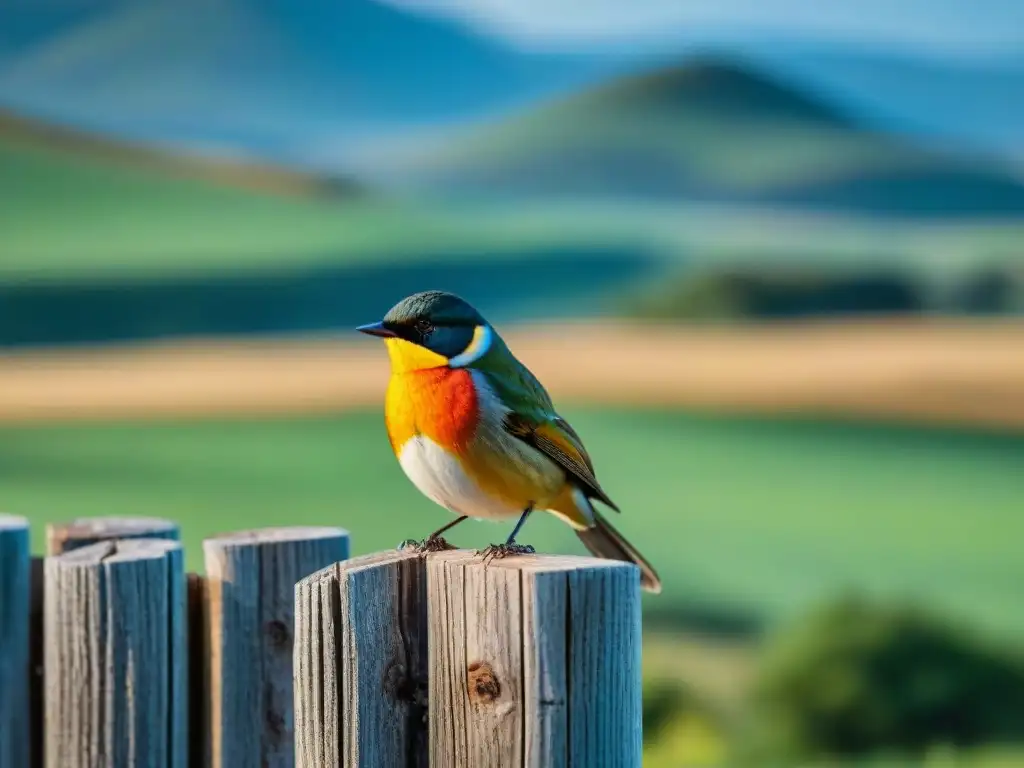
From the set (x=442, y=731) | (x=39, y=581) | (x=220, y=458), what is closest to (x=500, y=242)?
(x=220, y=458)

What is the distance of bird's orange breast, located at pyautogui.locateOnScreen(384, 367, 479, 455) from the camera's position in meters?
2.60

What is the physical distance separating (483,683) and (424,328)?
3.31 feet

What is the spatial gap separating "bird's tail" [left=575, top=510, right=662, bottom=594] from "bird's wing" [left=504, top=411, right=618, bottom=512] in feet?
0.30

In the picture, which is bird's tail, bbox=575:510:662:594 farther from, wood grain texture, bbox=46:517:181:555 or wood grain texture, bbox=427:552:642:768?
wood grain texture, bbox=427:552:642:768

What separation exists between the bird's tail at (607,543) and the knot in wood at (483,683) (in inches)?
43.5

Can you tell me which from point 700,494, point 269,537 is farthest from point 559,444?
point 700,494

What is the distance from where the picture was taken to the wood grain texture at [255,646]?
260 centimetres

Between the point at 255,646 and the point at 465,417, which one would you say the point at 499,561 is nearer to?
the point at 465,417

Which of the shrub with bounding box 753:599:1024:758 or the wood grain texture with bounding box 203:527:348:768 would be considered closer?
the wood grain texture with bounding box 203:527:348:768

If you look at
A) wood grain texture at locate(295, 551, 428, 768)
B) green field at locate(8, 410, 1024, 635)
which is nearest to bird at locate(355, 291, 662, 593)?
wood grain texture at locate(295, 551, 428, 768)

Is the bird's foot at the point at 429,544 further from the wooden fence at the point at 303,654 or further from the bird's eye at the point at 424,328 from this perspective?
the bird's eye at the point at 424,328

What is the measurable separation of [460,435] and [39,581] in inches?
39.9

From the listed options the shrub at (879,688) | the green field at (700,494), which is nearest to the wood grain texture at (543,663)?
the green field at (700,494)

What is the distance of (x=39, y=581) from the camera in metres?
2.81
